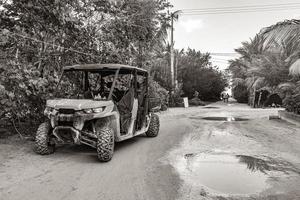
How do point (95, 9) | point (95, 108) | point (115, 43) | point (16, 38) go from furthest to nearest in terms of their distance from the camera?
point (115, 43) < point (95, 9) < point (16, 38) < point (95, 108)

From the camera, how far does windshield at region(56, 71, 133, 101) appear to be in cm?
1002

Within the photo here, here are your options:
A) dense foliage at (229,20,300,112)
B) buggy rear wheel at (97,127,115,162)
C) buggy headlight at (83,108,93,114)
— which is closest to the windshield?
buggy headlight at (83,108,93,114)

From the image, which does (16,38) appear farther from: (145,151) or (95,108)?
(145,151)

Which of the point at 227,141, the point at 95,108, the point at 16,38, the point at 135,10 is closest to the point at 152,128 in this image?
the point at 227,141

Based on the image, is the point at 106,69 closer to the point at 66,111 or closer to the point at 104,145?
the point at 66,111

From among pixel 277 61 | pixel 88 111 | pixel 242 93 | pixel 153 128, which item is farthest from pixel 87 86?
pixel 242 93

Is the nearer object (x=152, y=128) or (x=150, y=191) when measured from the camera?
(x=150, y=191)

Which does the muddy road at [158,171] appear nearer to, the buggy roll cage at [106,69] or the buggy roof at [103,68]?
the buggy roll cage at [106,69]

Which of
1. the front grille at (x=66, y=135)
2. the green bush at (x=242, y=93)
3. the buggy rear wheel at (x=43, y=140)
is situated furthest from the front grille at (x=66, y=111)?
the green bush at (x=242, y=93)

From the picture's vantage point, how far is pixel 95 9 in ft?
45.3

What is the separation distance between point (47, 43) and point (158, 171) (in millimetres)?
6208

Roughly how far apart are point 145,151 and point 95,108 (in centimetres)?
193

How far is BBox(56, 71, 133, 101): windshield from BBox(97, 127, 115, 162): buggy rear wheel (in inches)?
89.2

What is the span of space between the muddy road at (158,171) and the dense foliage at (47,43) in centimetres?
137
